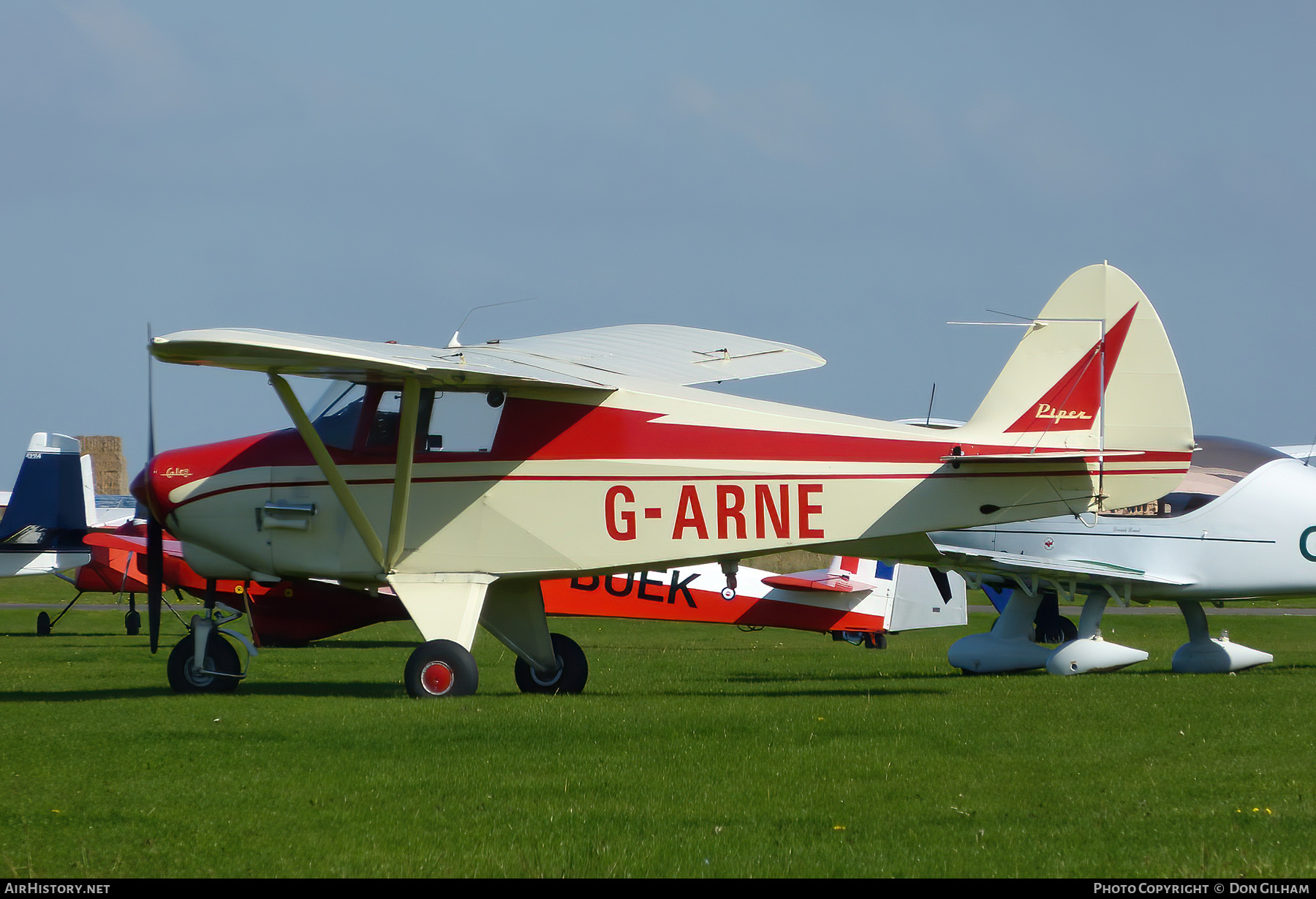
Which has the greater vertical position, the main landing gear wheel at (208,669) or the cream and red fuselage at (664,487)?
the cream and red fuselage at (664,487)

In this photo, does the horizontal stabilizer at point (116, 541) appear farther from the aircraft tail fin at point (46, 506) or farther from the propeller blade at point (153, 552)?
the propeller blade at point (153, 552)

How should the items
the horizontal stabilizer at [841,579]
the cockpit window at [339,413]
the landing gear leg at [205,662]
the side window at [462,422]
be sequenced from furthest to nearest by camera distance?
the horizontal stabilizer at [841,579]
the landing gear leg at [205,662]
the cockpit window at [339,413]
the side window at [462,422]

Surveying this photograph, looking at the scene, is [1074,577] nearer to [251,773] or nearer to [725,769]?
[725,769]

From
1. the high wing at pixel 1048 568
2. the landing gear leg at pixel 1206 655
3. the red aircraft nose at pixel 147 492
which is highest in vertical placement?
the red aircraft nose at pixel 147 492

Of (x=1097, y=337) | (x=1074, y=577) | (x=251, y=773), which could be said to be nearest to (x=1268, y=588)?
(x=1074, y=577)

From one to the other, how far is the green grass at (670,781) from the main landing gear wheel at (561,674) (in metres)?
0.47

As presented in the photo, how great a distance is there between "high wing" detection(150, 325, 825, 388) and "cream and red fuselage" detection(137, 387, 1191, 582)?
0.60 m

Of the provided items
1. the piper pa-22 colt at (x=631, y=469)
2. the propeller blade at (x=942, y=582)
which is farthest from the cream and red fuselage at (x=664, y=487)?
the propeller blade at (x=942, y=582)

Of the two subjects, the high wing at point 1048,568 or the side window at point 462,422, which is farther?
the high wing at point 1048,568

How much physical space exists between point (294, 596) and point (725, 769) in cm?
1479

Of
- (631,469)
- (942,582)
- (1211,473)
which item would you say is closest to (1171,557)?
(1211,473)

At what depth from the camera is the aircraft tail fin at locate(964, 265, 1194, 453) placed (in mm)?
10344

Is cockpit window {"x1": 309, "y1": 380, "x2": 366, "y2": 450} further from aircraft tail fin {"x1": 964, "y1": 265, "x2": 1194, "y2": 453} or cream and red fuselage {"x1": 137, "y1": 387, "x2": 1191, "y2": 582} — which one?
aircraft tail fin {"x1": 964, "y1": 265, "x2": 1194, "y2": 453}

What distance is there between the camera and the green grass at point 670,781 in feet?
16.2
